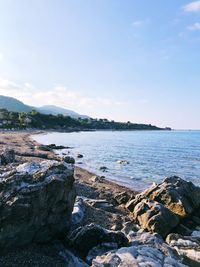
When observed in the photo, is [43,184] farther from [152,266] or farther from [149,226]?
[149,226]

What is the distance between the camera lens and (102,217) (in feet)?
56.1

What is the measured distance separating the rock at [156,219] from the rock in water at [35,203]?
19.3 ft

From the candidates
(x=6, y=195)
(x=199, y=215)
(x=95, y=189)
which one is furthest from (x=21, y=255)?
(x=95, y=189)

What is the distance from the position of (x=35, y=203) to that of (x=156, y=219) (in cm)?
766

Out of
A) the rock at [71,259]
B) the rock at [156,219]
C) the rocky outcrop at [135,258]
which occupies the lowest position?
the rock at [156,219]

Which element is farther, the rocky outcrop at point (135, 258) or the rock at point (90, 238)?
the rock at point (90, 238)

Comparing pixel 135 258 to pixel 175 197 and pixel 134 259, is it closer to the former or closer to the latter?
pixel 134 259

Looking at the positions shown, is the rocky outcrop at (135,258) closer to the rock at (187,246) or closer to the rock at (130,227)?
the rock at (187,246)

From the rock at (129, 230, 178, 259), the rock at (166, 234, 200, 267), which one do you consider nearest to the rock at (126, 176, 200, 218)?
the rock at (166, 234, 200, 267)

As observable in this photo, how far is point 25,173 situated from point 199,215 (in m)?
12.3

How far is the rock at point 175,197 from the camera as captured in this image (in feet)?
61.5

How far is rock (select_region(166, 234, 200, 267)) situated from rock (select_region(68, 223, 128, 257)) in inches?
115

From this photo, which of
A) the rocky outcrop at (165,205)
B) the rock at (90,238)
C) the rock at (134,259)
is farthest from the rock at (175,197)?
the rock at (134,259)

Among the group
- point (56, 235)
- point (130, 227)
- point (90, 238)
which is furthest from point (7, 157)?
point (90, 238)
